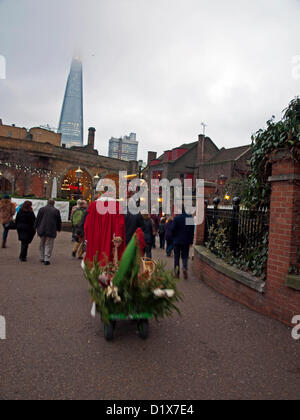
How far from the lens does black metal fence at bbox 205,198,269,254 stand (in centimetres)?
505

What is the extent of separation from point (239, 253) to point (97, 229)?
2831mm

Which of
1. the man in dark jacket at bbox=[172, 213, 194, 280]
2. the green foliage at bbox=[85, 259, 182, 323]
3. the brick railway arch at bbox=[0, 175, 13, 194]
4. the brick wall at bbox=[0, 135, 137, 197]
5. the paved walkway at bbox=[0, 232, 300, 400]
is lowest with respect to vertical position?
the paved walkway at bbox=[0, 232, 300, 400]

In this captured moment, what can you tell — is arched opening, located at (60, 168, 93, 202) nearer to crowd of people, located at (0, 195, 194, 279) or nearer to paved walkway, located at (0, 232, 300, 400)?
crowd of people, located at (0, 195, 194, 279)

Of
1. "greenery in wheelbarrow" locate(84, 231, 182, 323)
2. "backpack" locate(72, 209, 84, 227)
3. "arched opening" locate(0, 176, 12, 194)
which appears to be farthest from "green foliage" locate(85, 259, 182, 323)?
"arched opening" locate(0, 176, 12, 194)

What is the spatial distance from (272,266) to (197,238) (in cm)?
401

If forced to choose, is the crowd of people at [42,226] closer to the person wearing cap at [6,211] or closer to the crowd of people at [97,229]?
the crowd of people at [97,229]

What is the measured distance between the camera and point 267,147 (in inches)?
182

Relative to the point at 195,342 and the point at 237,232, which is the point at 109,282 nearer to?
the point at 195,342

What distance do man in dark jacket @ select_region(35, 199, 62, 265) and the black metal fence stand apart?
4.43m

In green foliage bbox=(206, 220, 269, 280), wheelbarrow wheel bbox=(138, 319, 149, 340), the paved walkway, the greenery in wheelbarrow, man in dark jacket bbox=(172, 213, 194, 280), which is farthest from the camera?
man in dark jacket bbox=(172, 213, 194, 280)

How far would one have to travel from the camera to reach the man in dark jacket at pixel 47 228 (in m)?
7.69

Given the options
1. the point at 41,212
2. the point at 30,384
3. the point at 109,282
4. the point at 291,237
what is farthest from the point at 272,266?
the point at 41,212

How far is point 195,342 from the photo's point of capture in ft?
11.5

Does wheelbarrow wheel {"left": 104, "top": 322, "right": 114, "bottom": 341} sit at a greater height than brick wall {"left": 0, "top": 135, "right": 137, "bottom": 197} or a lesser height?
lesser
